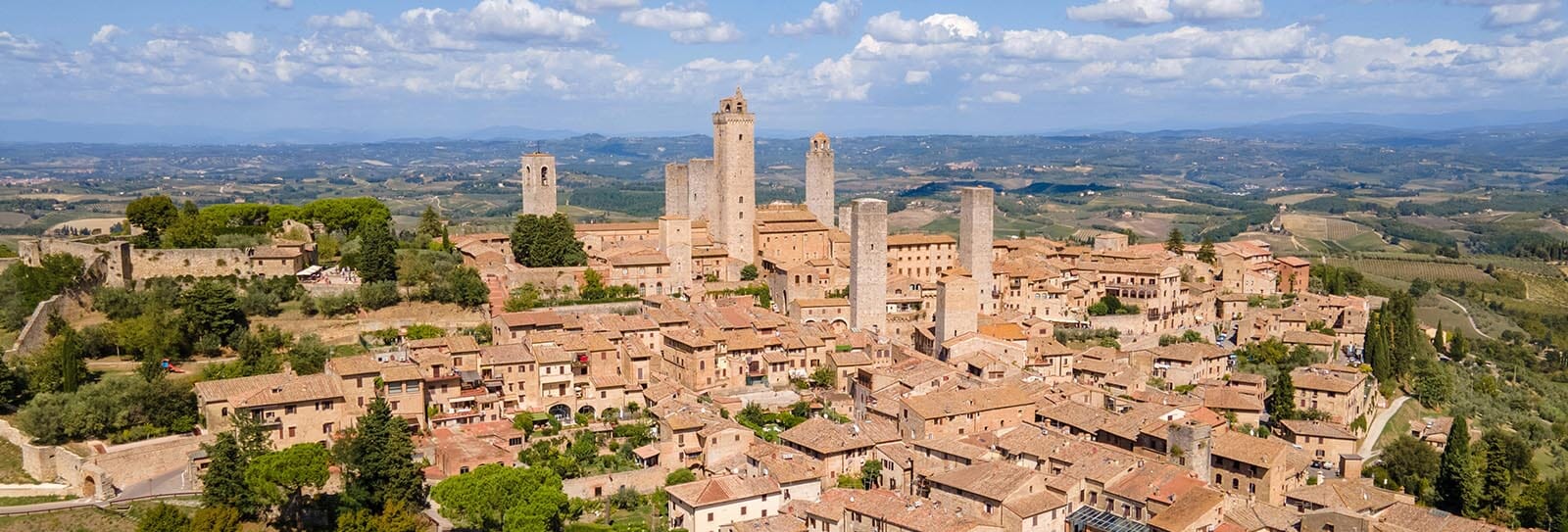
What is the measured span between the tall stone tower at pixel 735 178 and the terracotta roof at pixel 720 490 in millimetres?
19126

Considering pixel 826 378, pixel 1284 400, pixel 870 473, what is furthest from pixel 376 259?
pixel 1284 400

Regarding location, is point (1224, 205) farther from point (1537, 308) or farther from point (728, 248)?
point (728, 248)

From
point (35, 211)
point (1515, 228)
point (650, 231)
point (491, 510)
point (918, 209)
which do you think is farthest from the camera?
point (918, 209)

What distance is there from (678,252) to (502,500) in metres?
18.2

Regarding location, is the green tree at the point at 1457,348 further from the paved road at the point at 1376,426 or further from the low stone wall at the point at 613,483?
the low stone wall at the point at 613,483

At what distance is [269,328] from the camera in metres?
32.7

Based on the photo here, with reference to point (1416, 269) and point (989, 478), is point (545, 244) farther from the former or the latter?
point (1416, 269)

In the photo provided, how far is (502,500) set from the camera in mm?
23094

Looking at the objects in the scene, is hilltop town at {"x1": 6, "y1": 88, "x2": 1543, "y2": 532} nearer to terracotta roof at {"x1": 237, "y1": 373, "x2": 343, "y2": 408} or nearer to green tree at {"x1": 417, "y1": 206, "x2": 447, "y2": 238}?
terracotta roof at {"x1": 237, "y1": 373, "x2": 343, "y2": 408}

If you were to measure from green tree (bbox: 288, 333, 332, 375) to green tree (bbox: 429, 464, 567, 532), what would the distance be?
25.4 ft

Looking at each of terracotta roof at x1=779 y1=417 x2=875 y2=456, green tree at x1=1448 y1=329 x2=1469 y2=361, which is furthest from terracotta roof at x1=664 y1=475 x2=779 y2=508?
green tree at x1=1448 y1=329 x2=1469 y2=361

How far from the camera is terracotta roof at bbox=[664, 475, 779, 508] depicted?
80.4 feet

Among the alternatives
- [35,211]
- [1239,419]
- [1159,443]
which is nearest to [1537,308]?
[1239,419]

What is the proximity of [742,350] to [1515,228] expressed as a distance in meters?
112
